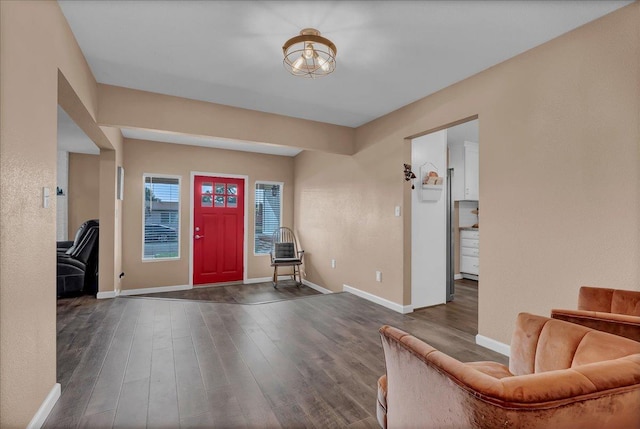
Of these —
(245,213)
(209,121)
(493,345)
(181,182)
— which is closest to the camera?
(493,345)

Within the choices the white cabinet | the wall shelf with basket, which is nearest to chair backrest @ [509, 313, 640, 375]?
the wall shelf with basket

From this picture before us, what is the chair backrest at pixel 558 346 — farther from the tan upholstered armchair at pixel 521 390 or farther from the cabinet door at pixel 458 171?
the cabinet door at pixel 458 171

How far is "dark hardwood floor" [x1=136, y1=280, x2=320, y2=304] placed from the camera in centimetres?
507

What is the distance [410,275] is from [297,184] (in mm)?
3421

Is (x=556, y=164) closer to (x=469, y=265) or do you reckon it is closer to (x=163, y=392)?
(x=163, y=392)

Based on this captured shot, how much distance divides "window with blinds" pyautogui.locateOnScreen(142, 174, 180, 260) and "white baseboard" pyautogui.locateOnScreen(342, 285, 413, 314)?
3193mm

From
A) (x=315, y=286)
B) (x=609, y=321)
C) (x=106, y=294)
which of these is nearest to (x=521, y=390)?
(x=609, y=321)

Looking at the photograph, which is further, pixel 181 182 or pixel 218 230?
pixel 218 230

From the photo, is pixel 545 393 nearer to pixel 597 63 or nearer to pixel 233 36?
pixel 597 63

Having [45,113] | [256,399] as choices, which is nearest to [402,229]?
[256,399]

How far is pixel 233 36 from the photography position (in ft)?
7.48

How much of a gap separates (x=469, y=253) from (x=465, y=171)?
151 cm

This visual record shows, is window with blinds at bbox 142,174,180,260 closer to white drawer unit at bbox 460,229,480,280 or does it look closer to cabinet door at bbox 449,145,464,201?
cabinet door at bbox 449,145,464,201

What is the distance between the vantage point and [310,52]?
7.43 feet
